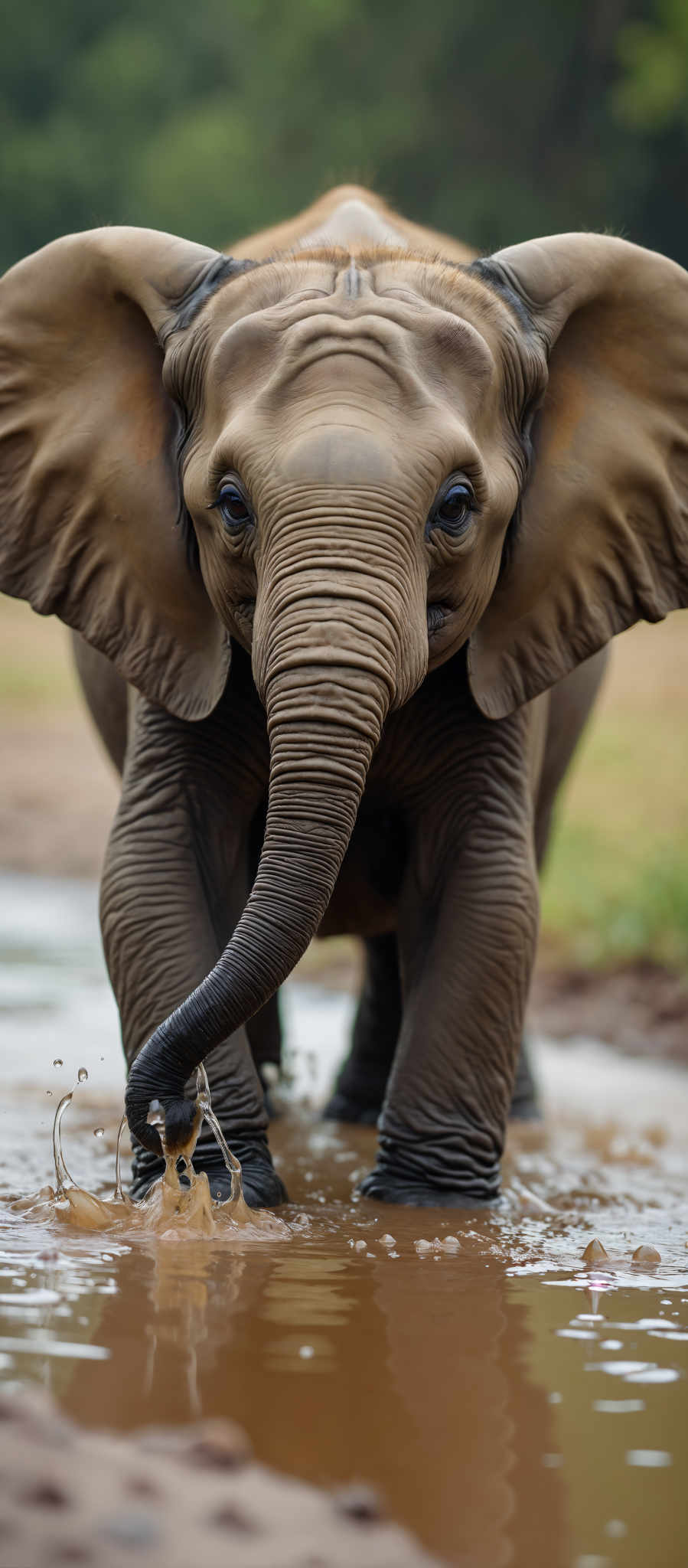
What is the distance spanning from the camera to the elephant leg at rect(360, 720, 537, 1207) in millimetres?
5180

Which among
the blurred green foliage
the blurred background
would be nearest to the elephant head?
the blurred background

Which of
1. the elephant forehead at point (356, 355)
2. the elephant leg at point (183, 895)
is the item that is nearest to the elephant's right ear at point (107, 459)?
the elephant leg at point (183, 895)

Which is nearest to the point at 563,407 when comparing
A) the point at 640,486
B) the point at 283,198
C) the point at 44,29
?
the point at 640,486

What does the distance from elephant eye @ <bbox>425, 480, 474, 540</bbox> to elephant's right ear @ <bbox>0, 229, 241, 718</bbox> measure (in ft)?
2.32

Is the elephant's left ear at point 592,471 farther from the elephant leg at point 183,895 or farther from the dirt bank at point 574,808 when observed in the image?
the dirt bank at point 574,808

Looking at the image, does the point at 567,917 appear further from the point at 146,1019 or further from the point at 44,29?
the point at 44,29

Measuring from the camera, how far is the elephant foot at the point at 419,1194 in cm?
512

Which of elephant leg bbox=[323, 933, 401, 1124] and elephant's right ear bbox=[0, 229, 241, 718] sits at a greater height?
elephant's right ear bbox=[0, 229, 241, 718]

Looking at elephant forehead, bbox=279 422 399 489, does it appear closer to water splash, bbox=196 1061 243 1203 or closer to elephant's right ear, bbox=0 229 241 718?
elephant's right ear, bbox=0 229 241 718

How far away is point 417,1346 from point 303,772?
112 centimetres

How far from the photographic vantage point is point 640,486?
5.35 m

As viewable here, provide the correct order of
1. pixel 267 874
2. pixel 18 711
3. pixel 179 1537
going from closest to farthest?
1. pixel 179 1537
2. pixel 267 874
3. pixel 18 711

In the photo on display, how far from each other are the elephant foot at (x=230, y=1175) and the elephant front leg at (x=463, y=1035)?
0.35 m

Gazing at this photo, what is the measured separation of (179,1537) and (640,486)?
342cm
